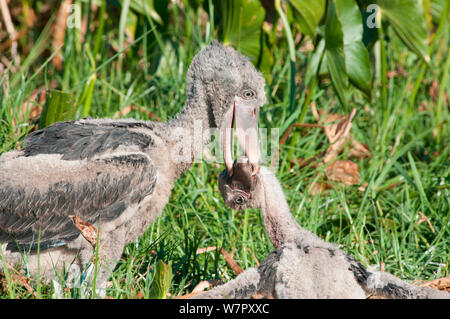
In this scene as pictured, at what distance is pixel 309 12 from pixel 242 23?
21.1 inches

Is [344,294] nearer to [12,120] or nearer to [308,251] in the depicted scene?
[308,251]

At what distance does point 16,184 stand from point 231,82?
1.28 m

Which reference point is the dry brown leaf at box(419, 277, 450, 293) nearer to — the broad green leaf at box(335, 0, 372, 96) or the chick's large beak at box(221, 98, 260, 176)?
the chick's large beak at box(221, 98, 260, 176)

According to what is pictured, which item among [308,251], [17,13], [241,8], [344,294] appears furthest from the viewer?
[17,13]

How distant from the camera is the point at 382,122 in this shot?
5.34m

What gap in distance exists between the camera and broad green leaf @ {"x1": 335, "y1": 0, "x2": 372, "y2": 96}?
441cm

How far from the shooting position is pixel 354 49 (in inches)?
178

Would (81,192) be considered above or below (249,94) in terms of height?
below

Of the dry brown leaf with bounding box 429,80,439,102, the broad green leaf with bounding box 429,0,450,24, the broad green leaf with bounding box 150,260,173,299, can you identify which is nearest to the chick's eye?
the broad green leaf with bounding box 150,260,173,299

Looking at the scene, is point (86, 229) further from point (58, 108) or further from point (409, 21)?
point (409, 21)

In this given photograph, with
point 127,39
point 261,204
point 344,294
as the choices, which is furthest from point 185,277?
point 127,39

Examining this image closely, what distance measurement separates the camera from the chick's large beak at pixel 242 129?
10.8ft

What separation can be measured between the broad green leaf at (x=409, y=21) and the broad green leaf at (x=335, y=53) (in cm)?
54

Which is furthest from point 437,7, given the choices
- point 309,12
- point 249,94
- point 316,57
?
point 249,94
